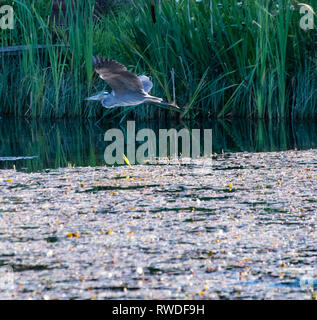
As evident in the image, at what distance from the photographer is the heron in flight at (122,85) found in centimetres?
610

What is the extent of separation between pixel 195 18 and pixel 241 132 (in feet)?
5.03

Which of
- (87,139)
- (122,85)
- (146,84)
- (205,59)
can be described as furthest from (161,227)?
(205,59)

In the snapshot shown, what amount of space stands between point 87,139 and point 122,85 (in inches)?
72.5

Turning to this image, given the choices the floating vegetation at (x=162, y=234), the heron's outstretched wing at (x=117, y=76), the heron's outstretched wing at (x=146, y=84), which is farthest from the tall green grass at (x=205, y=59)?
the floating vegetation at (x=162, y=234)

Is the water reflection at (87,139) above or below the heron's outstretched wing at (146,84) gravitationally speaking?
below

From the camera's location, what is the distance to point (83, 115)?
997 cm

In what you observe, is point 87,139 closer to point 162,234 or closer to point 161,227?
point 161,227

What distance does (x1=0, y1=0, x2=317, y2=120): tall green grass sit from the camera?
28.8ft

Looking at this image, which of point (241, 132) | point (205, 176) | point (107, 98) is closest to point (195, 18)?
point (241, 132)

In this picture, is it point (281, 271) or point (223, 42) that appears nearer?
point (281, 271)

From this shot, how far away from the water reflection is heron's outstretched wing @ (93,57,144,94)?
0.68 m

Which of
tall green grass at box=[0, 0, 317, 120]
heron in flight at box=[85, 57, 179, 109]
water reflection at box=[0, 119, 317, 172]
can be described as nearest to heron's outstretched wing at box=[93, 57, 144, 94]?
heron in flight at box=[85, 57, 179, 109]

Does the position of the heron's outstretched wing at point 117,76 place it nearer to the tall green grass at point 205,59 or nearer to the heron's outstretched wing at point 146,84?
the heron's outstretched wing at point 146,84
